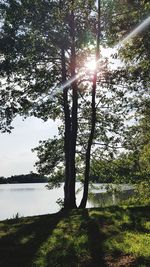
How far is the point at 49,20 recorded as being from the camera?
1105 inches

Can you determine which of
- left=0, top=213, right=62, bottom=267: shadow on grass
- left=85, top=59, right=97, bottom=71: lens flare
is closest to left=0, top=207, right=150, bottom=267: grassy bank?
left=0, top=213, right=62, bottom=267: shadow on grass

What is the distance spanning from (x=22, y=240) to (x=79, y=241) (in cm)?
257

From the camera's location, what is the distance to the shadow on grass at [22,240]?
42.1 ft

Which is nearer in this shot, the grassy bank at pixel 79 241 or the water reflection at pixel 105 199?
the grassy bank at pixel 79 241

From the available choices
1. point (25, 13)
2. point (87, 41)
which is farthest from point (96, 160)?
point (25, 13)

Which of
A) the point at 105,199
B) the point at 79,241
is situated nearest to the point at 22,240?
the point at 79,241

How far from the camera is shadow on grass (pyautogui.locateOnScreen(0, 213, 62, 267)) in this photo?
12837mm

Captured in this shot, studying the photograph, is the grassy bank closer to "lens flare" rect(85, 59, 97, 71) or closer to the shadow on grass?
the shadow on grass

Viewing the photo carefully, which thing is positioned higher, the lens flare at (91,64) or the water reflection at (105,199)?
the lens flare at (91,64)

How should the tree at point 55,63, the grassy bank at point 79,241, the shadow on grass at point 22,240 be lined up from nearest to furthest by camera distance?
the grassy bank at point 79,241, the shadow on grass at point 22,240, the tree at point 55,63

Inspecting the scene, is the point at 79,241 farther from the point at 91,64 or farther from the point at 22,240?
the point at 91,64

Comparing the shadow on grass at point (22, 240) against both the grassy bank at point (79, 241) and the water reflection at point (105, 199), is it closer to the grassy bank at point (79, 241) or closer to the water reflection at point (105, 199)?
the grassy bank at point (79, 241)

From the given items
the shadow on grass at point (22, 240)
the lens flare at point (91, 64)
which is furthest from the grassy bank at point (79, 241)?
the lens flare at point (91, 64)

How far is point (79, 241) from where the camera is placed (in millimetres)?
14352
